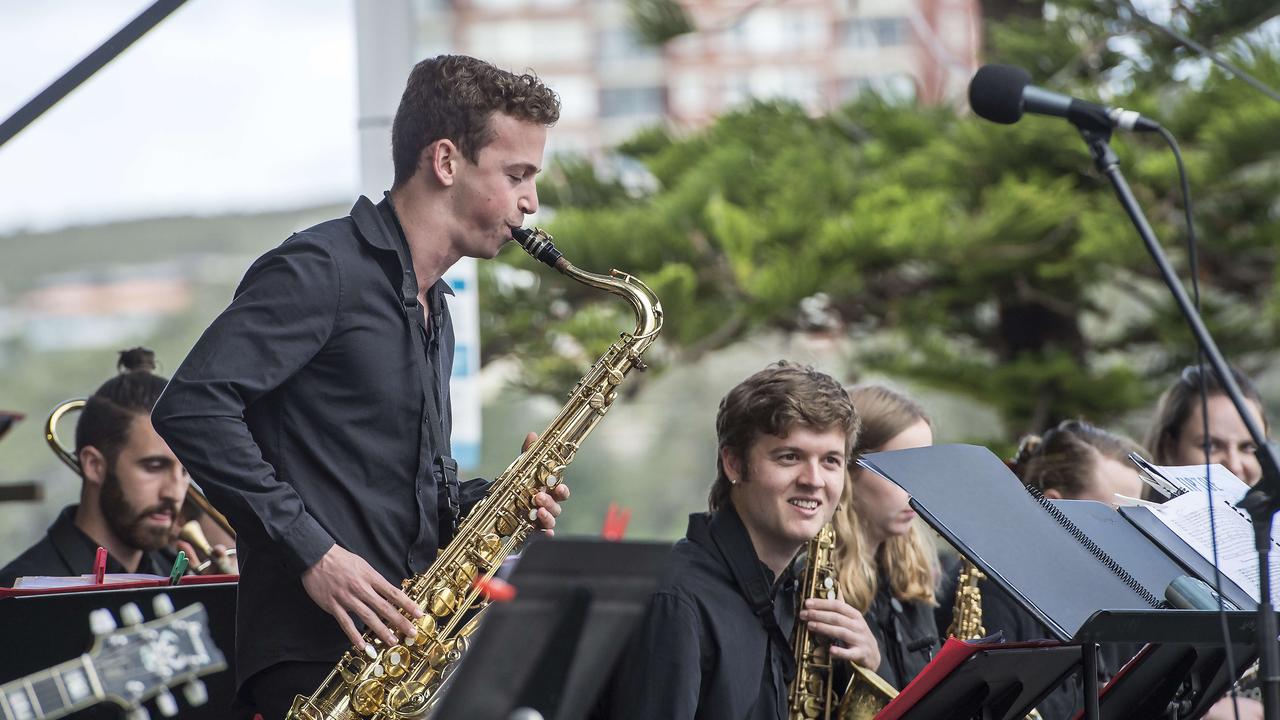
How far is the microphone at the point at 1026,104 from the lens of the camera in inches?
100

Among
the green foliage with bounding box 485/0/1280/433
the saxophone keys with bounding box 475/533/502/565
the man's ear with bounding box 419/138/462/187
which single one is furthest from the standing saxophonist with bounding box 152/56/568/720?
the green foliage with bounding box 485/0/1280/433

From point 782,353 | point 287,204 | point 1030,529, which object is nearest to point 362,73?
point 1030,529

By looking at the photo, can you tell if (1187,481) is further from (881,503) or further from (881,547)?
(881,547)

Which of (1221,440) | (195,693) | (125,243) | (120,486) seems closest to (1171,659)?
(1221,440)

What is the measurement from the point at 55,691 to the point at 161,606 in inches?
9.7

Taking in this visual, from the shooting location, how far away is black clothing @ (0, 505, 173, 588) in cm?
388

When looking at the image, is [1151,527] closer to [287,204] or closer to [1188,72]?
[1188,72]

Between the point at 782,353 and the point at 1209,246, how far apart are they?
2672 mm

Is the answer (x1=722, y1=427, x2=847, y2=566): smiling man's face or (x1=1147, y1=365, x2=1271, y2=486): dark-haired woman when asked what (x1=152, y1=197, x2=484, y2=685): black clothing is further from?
(x1=1147, y1=365, x2=1271, y2=486): dark-haired woman

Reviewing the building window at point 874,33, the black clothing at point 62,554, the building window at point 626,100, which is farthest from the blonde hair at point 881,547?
the building window at point 626,100

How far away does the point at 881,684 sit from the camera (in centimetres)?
335

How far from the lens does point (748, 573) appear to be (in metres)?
3.23

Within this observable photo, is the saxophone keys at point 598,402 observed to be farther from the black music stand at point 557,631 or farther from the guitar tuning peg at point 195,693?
the black music stand at point 557,631

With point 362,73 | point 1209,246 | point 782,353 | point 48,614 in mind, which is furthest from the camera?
point 782,353
